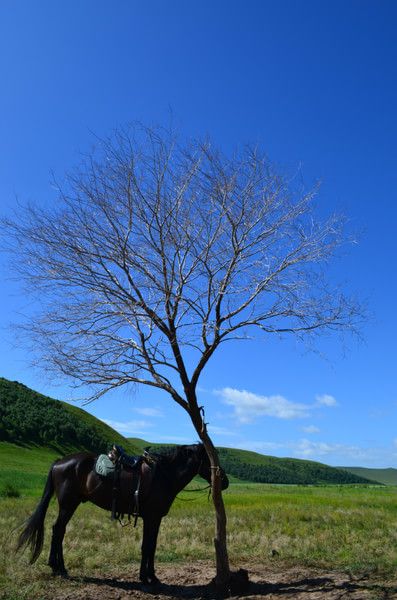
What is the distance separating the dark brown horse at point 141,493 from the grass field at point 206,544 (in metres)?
0.54

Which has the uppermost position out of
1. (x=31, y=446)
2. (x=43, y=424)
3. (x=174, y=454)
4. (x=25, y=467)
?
(x=43, y=424)

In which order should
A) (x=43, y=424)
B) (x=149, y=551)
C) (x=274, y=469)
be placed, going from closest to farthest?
(x=149, y=551) < (x=43, y=424) < (x=274, y=469)

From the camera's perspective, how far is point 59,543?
402 inches

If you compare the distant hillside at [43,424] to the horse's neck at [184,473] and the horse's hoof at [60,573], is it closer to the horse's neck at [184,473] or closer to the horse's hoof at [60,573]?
the horse's hoof at [60,573]

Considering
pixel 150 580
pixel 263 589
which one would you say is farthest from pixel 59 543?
pixel 263 589

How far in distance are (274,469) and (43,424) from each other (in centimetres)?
8787

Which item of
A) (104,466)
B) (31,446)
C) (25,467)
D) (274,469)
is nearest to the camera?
(104,466)

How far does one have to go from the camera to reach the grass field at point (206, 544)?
32.6 ft

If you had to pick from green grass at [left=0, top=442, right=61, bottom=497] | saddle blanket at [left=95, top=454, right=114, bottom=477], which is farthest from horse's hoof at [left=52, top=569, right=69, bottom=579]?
green grass at [left=0, top=442, right=61, bottom=497]

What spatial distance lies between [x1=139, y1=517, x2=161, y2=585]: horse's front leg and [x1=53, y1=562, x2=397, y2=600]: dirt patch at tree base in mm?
182

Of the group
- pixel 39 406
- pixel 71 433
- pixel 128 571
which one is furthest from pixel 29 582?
pixel 39 406

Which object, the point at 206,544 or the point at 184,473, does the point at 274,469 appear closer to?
the point at 206,544

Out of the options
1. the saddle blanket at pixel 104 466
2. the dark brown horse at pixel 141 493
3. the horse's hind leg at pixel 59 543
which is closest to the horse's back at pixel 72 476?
the dark brown horse at pixel 141 493

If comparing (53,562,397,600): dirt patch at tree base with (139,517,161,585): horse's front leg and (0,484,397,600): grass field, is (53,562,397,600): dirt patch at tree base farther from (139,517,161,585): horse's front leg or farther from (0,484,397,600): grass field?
(0,484,397,600): grass field
